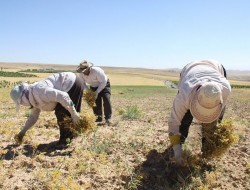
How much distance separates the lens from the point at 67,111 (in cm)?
598

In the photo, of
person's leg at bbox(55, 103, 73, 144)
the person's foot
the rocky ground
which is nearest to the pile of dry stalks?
the rocky ground

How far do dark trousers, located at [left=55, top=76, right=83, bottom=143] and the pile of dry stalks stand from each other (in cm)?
242

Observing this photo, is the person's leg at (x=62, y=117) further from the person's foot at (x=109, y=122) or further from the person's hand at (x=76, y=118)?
the person's foot at (x=109, y=122)

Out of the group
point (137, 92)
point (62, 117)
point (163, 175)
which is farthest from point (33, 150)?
point (137, 92)

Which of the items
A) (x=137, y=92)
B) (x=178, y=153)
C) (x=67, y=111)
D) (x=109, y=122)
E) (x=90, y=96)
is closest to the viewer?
(x=178, y=153)

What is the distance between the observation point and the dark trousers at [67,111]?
596 centimetres

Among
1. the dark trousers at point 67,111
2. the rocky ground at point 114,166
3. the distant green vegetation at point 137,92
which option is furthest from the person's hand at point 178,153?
the distant green vegetation at point 137,92

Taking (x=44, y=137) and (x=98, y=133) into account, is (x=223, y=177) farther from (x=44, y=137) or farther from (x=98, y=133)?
(x=44, y=137)

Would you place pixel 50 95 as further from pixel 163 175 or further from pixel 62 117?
pixel 163 175

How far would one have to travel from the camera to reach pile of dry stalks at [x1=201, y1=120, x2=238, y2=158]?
4.72m

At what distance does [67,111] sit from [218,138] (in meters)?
2.58

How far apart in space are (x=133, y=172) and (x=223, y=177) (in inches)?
48.9

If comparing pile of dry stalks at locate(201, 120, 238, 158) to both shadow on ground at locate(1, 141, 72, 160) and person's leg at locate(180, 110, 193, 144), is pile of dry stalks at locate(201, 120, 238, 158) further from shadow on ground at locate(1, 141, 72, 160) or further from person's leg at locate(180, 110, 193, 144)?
shadow on ground at locate(1, 141, 72, 160)

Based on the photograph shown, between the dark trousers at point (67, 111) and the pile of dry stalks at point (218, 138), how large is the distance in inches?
95.3
